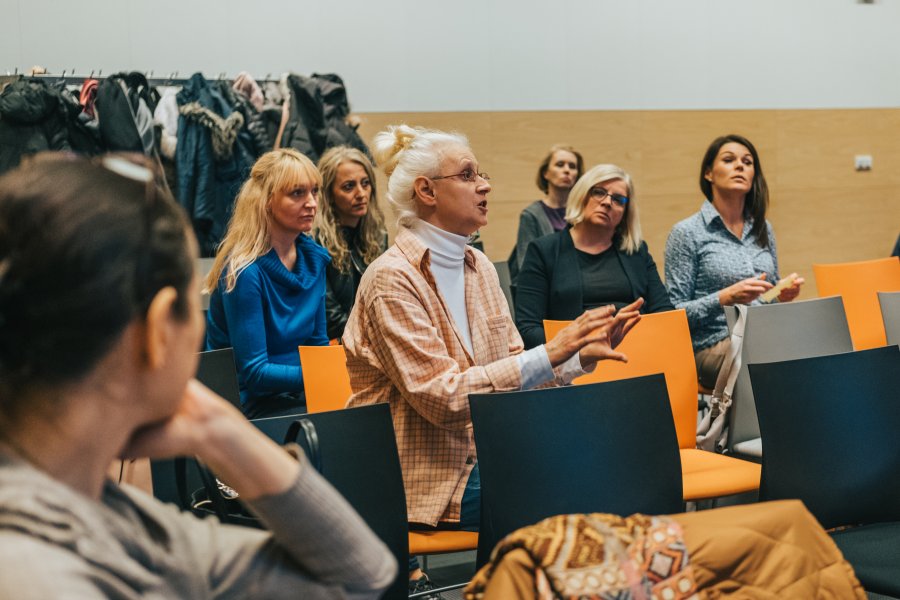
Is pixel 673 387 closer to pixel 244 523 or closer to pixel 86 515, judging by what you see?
pixel 244 523

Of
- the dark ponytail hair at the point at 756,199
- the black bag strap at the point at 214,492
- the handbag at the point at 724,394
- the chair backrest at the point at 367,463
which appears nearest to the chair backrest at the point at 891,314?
the handbag at the point at 724,394

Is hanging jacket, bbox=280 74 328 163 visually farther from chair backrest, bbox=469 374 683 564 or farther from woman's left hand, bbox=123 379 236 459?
woman's left hand, bbox=123 379 236 459

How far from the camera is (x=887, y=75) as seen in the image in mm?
7539

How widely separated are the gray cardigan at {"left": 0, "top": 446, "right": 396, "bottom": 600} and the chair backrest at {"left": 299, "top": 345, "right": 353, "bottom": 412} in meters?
1.80

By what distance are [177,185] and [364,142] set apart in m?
1.20

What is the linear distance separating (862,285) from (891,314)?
104 cm

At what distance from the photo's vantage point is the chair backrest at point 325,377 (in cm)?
271

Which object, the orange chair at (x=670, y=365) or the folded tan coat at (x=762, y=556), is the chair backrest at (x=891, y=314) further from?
the folded tan coat at (x=762, y=556)

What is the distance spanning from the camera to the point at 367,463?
2.00 meters

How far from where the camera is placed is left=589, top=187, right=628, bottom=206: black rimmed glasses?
379 cm

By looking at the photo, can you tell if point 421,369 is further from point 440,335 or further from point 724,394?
point 724,394

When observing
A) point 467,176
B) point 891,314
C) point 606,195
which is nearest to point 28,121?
point 606,195

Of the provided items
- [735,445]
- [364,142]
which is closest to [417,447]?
[735,445]

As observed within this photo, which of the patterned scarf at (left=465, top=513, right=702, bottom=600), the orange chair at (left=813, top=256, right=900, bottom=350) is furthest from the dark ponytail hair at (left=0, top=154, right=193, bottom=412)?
the orange chair at (left=813, top=256, right=900, bottom=350)
